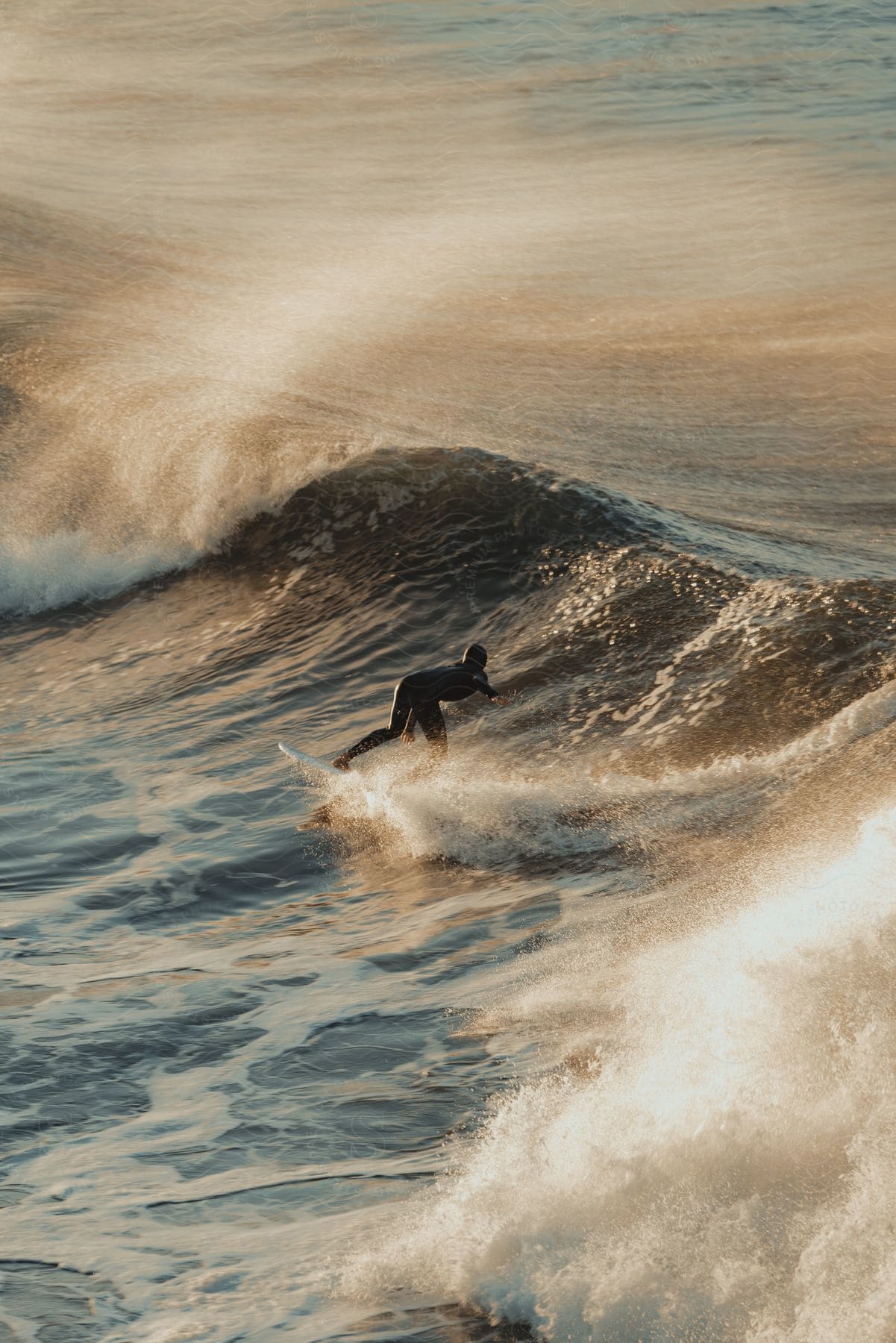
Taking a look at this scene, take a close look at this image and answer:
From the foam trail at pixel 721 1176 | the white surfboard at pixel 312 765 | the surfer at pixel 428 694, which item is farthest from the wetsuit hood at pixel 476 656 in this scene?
the foam trail at pixel 721 1176

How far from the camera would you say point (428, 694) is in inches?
386

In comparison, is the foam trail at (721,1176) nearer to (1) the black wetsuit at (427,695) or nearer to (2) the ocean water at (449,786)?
(2) the ocean water at (449,786)

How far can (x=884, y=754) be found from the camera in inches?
353

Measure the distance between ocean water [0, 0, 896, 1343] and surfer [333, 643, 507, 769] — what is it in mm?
283

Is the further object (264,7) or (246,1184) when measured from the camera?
(264,7)

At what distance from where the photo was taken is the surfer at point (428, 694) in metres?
9.75

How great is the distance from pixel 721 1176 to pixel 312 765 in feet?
20.7

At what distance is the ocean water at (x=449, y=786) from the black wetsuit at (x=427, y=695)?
305 millimetres

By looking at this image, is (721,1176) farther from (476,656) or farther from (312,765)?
(312,765)

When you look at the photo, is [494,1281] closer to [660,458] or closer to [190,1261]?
[190,1261]

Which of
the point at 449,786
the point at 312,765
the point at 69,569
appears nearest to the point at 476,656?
the point at 449,786

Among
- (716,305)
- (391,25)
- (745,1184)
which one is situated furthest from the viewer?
(391,25)

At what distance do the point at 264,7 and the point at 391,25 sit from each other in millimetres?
4792

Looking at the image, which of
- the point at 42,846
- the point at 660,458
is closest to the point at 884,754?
the point at 42,846
